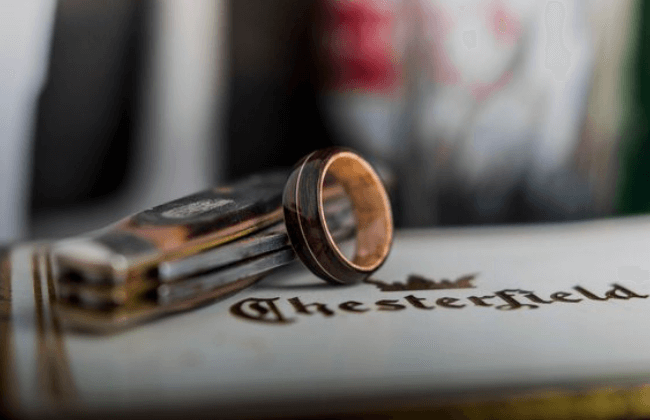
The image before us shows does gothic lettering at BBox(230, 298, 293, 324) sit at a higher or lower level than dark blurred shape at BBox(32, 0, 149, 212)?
lower

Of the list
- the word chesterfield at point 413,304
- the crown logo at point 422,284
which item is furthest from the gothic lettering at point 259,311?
the crown logo at point 422,284

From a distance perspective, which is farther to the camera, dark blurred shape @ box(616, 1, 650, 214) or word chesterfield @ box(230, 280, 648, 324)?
dark blurred shape @ box(616, 1, 650, 214)

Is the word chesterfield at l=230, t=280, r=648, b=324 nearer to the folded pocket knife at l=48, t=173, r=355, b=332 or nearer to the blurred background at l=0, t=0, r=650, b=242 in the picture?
the folded pocket knife at l=48, t=173, r=355, b=332

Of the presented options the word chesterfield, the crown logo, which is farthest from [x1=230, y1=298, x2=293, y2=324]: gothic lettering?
the crown logo

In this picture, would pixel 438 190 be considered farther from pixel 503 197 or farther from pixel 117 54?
pixel 117 54

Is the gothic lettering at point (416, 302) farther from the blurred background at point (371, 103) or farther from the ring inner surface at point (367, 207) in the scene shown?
the blurred background at point (371, 103)

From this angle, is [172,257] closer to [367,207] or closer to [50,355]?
[50,355]

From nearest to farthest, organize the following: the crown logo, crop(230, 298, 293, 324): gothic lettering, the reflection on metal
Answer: the reflection on metal < crop(230, 298, 293, 324): gothic lettering < the crown logo
